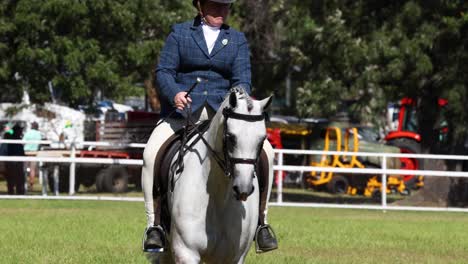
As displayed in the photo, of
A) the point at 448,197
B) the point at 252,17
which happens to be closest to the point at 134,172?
the point at 448,197

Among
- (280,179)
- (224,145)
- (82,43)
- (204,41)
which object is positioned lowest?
(280,179)

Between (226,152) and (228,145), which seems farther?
(226,152)

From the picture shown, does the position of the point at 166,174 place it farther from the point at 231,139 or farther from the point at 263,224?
the point at 231,139

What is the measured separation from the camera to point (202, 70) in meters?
10.7

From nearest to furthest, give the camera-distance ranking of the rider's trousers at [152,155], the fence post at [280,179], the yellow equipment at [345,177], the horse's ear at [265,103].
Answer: the horse's ear at [265,103], the rider's trousers at [152,155], the fence post at [280,179], the yellow equipment at [345,177]

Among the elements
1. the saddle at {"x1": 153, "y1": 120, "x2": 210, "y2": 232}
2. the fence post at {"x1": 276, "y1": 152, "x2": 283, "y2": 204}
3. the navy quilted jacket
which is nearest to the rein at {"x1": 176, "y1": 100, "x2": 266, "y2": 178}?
the saddle at {"x1": 153, "y1": 120, "x2": 210, "y2": 232}

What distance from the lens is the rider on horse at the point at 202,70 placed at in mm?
10578

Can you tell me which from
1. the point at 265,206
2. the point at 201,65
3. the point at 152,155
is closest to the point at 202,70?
the point at 201,65

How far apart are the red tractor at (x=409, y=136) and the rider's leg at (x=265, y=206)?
21548 millimetres

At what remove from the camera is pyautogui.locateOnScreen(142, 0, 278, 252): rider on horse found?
10.6 m

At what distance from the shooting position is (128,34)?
38.8 m

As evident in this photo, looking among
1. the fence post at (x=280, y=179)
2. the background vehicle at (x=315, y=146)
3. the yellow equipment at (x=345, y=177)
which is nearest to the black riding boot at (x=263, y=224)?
the fence post at (x=280, y=179)

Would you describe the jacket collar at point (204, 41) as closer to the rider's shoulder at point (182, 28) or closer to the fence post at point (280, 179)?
the rider's shoulder at point (182, 28)

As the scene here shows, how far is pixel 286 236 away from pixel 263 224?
8.45 m
